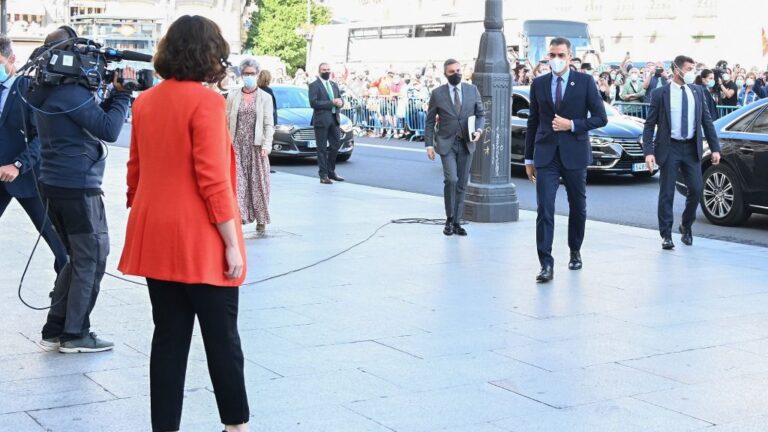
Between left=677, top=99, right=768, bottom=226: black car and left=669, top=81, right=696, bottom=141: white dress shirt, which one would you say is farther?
left=677, top=99, right=768, bottom=226: black car

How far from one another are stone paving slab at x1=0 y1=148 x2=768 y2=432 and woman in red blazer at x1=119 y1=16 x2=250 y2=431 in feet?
2.58

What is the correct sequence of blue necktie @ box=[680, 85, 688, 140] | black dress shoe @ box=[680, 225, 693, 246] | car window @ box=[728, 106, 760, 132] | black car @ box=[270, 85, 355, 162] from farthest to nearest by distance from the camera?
black car @ box=[270, 85, 355, 162] → car window @ box=[728, 106, 760, 132] → black dress shoe @ box=[680, 225, 693, 246] → blue necktie @ box=[680, 85, 688, 140]

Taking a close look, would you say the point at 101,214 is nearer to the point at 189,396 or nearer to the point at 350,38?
the point at 189,396

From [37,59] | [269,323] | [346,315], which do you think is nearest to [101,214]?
[37,59]

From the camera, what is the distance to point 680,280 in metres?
8.95

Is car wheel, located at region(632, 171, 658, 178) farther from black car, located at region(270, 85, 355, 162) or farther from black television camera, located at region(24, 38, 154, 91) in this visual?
black television camera, located at region(24, 38, 154, 91)

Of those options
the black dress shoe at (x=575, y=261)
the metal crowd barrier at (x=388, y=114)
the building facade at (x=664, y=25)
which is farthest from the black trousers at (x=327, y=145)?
the building facade at (x=664, y=25)

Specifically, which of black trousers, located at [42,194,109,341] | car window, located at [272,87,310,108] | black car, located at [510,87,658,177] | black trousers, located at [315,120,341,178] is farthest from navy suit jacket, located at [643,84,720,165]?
car window, located at [272,87,310,108]

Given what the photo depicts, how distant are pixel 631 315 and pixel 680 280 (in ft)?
5.15

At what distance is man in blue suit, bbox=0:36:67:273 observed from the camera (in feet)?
22.1

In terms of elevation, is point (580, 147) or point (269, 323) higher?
point (580, 147)

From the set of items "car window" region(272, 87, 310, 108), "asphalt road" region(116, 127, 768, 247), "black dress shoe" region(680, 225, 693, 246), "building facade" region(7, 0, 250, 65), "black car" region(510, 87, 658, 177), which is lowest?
"asphalt road" region(116, 127, 768, 247)

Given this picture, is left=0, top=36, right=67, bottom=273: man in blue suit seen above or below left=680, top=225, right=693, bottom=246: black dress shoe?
above

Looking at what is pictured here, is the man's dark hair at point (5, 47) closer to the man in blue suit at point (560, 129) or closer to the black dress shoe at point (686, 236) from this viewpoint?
the man in blue suit at point (560, 129)
